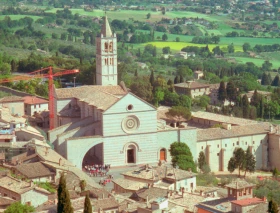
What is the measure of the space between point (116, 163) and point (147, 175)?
721 centimetres

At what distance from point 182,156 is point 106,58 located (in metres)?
10.6

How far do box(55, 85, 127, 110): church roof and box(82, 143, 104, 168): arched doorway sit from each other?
1972 millimetres

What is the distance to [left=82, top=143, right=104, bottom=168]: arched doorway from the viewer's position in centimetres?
5197

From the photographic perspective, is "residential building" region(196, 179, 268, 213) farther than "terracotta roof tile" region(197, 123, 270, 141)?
No

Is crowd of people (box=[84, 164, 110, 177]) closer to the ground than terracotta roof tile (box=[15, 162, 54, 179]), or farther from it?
closer to the ground

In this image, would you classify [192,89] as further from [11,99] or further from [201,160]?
[201,160]

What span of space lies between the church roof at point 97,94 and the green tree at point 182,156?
3.72 m

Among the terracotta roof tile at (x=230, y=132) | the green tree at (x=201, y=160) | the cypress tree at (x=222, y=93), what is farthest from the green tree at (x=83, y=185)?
the cypress tree at (x=222, y=93)

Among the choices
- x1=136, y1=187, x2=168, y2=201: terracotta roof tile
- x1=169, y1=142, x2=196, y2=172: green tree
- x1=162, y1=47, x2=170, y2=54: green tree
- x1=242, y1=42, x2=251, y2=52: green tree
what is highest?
x1=136, y1=187, x2=168, y2=201: terracotta roof tile

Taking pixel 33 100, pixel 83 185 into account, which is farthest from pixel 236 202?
pixel 33 100

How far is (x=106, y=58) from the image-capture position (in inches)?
2355

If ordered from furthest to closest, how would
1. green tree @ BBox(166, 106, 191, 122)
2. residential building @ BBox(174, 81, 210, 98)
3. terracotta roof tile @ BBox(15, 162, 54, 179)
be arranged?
residential building @ BBox(174, 81, 210, 98)
green tree @ BBox(166, 106, 191, 122)
terracotta roof tile @ BBox(15, 162, 54, 179)

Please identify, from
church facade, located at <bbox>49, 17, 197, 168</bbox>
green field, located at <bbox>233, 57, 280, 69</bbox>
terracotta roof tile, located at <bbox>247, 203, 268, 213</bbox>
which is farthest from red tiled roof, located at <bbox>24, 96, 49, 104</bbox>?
green field, located at <bbox>233, 57, 280, 69</bbox>

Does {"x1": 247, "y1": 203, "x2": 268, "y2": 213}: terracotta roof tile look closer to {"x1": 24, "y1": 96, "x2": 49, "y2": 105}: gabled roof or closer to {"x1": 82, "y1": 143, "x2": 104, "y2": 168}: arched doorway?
{"x1": 82, "y1": 143, "x2": 104, "y2": 168}: arched doorway
